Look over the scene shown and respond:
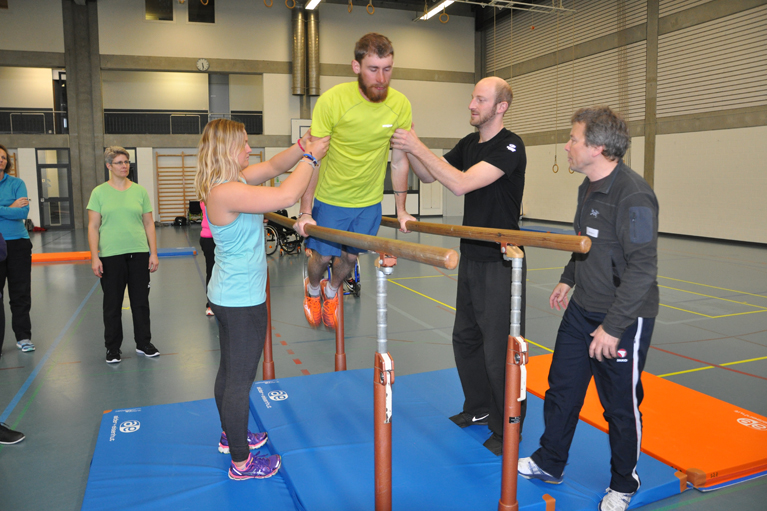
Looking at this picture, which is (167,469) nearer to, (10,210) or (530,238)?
(530,238)

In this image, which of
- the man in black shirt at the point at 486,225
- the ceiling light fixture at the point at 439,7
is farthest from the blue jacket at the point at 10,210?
the ceiling light fixture at the point at 439,7

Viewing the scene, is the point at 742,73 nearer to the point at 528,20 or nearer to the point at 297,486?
the point at 528,20

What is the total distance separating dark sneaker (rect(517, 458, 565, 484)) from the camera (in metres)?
2.63

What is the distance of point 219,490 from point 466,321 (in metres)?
1.59

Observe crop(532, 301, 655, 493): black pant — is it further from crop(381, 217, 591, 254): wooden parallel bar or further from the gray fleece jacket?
crop(381, 217, 591, 254): wooden parallel bar

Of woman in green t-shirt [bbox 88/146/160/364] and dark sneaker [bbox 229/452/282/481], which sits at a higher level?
woman in green t-shirt [bbox 88/146/160/364]

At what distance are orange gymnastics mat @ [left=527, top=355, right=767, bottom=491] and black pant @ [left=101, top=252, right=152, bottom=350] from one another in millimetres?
3496

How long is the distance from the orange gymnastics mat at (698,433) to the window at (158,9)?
62.8 feet

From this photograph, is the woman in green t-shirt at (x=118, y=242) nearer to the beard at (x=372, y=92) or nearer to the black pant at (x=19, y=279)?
the black pant at (x=19, y=279)

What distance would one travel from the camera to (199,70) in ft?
61.1

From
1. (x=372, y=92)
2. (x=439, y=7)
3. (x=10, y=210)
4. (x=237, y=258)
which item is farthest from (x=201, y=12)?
(x=237, y=258)

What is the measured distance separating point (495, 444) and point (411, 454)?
18.6 inches

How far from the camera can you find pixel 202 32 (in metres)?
18.7

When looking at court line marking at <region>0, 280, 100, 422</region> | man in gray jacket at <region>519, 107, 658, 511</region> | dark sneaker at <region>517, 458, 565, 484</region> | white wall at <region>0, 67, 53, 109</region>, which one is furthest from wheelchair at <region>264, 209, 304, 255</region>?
white wall at <region>0, 67, 53, 109</region>
